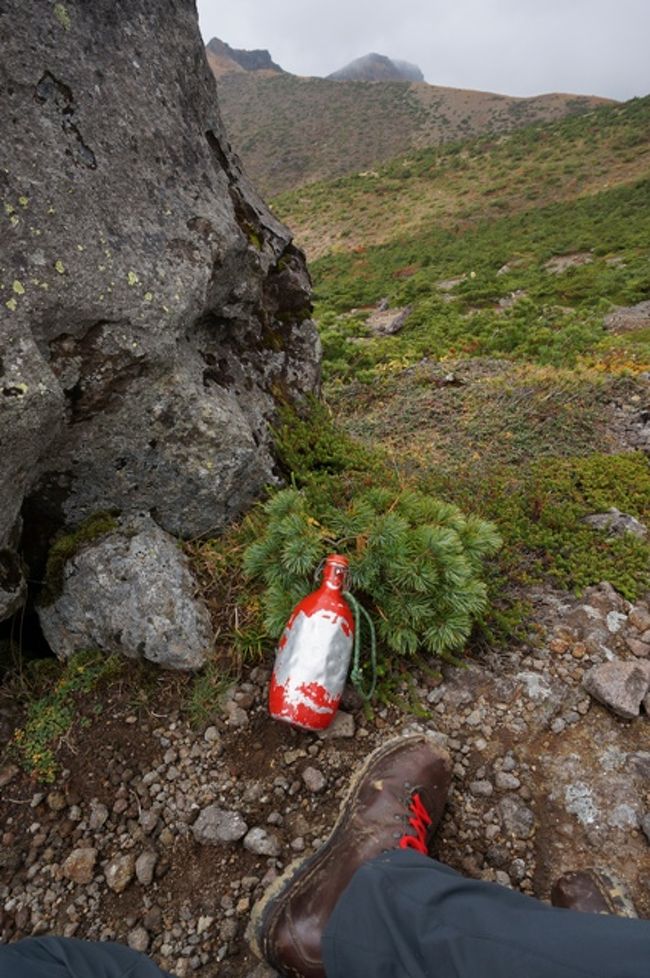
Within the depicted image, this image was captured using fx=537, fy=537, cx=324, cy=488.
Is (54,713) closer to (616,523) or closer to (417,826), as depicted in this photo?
(417,826)

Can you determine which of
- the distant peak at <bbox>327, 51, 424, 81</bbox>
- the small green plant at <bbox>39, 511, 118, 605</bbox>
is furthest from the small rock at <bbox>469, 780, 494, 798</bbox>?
the distant peak at <bbox>327, 51, 424, 81</bbox>

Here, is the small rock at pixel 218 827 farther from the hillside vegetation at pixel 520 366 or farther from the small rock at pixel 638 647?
the small rock at pixel 638 647

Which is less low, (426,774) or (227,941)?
(426,774)

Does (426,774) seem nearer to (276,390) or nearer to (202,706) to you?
(202,706)

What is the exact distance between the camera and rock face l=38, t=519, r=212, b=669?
293 centimetres

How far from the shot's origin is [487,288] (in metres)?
15.4

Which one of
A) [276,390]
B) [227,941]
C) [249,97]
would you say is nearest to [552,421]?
[276,390]

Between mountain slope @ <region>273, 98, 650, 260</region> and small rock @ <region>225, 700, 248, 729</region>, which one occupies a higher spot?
mountain slope @ <region>273, 98, 650, 260</region>

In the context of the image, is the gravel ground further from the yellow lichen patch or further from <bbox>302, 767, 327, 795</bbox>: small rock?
the yellow lichen patch

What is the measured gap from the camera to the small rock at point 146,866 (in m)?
2.28

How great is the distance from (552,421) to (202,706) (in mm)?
4319

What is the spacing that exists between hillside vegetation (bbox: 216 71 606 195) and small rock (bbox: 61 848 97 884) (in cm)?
7001

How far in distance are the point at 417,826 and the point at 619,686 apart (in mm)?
1277

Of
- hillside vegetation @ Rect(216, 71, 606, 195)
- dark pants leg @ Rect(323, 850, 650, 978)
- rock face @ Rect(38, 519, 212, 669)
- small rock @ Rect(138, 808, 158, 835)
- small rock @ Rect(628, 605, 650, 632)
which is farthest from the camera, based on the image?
hillside vegetation @ Rect(216, 71, 606, 195)
